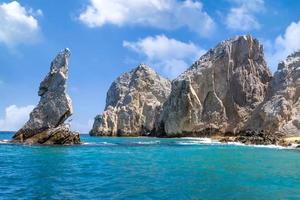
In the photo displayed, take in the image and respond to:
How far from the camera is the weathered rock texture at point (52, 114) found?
61.9 meters

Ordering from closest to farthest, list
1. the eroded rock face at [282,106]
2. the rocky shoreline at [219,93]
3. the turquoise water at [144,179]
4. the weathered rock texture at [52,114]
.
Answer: the turquoise water at [144,179]
the weathered rock texture at [52,114]
the eroded rock face at [282,106]
the rocky shoreline at [219,93]

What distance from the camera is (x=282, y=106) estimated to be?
96.9 meters

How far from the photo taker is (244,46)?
138250mm

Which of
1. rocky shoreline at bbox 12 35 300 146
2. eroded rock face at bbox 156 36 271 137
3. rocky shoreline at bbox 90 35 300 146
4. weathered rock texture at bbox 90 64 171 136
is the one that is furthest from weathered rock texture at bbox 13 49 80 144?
weathered rock texture at bbox 90 64 171 136

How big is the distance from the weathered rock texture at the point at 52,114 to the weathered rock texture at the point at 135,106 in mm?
93055

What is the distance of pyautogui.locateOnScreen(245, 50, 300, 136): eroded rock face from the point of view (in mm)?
92562

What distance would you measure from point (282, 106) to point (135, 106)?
3316 inches

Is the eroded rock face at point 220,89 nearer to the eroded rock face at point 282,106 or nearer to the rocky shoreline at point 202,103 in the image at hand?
the rocky shoreline at point 202,103

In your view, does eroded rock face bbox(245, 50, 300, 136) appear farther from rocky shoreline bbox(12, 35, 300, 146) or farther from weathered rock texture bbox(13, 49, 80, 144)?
weathered rock texture bbox(13, 49, 80, 144)

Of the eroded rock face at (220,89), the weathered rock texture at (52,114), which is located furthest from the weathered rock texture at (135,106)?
the weathered rock texture at (52,114)

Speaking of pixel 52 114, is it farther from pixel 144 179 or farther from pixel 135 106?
pixel 135 106

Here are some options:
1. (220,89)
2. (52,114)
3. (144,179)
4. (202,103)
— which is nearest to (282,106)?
(220,89)

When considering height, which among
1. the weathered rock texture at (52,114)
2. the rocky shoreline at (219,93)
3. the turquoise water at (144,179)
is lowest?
the turquoise water at (144,179)

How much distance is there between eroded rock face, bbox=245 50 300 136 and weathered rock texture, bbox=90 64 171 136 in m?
55.6
